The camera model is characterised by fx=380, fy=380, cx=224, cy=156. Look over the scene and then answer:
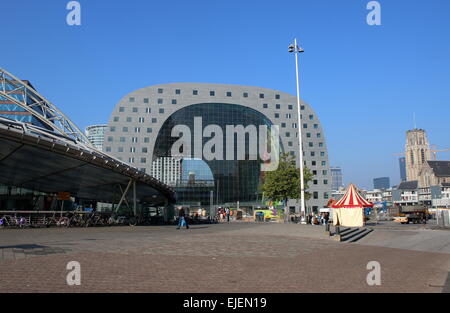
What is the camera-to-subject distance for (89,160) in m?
27.6

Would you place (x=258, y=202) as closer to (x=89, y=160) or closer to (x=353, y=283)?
(x=89, y=160)

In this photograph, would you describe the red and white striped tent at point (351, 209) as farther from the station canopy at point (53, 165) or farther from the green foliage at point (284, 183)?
the green foliage at point (284, 183)

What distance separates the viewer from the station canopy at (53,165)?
2395 centimetres

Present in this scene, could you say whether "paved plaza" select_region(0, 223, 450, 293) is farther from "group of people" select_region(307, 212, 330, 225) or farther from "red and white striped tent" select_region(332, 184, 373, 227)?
"group of people" select_region(307, 212, 330, 225)

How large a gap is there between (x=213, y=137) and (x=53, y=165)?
71.0m

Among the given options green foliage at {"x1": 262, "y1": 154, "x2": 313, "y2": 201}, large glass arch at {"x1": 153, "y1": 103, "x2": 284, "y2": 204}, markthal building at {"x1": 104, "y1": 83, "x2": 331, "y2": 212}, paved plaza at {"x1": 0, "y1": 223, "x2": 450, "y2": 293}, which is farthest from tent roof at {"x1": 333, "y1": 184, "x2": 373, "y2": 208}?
large glass arch at {"x1": 153, "y1": 103, "x2": 284, "y2": 204}

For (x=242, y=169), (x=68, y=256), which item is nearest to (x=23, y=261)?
(x=68, y=256)

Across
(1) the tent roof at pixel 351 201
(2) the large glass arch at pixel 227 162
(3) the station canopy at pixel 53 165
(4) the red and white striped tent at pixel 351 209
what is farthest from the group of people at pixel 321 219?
(2) the large glass arch at pixel 227 162

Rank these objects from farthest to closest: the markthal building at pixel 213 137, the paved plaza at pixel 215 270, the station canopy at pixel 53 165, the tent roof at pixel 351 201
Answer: the markthal building at pixel 213 137, the tent roof at pixel 351 201, the station canopy at pixel 53 165, the paved plaza at pixel 215 270

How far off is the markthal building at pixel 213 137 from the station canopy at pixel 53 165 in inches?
2099

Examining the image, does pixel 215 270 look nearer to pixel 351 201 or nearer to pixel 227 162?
pixel 351 201

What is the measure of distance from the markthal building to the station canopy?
2099 inches
